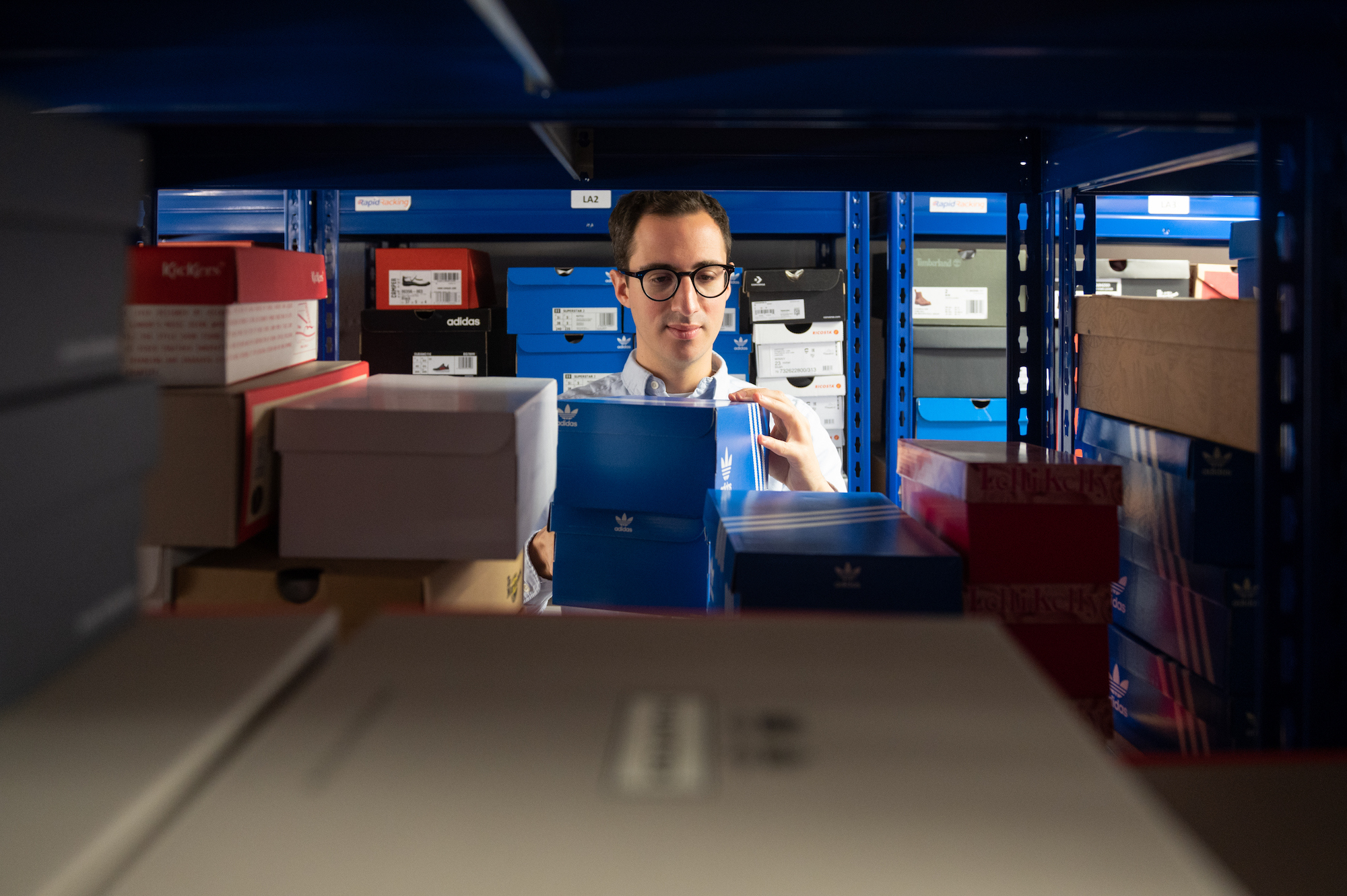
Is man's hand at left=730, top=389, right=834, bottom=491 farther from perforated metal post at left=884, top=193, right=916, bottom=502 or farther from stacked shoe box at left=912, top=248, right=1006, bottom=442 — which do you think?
stacked shoe box at left=912, top=248, right=1006, bottom=442

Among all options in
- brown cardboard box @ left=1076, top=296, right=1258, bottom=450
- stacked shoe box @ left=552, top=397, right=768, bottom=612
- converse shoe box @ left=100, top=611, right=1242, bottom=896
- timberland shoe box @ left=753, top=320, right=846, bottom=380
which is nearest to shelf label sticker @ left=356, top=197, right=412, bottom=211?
timberland shoe box @ left=753, top=320, right=846, bottom=380

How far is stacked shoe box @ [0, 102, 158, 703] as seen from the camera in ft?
1.41

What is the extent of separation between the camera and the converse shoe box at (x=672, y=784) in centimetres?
27

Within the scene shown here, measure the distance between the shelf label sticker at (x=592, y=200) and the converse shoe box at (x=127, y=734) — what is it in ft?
6.67

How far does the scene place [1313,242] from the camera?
30.2 inches

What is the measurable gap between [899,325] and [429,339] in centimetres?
119

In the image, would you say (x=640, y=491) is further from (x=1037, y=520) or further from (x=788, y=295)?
(x=788, y=295)

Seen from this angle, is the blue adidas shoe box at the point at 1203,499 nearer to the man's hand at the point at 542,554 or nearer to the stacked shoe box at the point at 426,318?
the man's hand at the point at 542,554

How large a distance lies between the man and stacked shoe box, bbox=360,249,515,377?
612 millimetres

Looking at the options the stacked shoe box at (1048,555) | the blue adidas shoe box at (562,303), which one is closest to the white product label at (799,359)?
the blue adidas shoe box at (562,303)

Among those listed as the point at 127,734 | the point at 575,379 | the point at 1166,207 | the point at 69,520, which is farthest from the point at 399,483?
the point at 1166,207

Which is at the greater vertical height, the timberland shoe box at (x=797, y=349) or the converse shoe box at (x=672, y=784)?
the timberland shoe box at (x=797, y=349)

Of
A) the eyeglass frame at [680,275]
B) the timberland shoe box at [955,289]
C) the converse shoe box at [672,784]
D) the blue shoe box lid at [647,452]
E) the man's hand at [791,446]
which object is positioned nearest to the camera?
the converse shoe box at [672,784]

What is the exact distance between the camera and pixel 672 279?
71.3 inches
